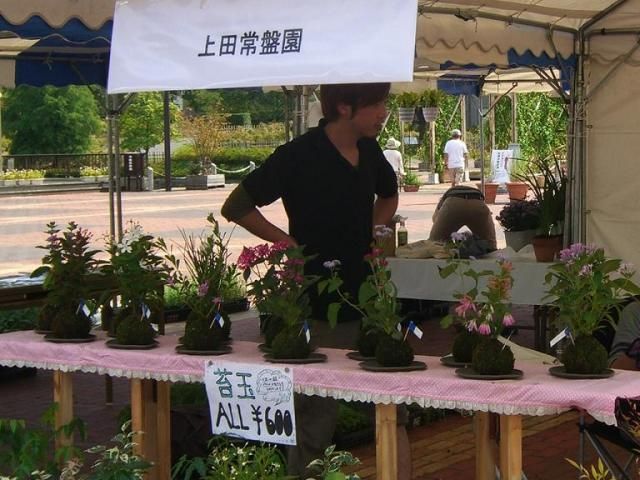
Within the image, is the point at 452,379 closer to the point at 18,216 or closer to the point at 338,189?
the point at 338,189

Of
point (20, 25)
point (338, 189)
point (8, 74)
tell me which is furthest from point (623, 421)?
point (8, 74)

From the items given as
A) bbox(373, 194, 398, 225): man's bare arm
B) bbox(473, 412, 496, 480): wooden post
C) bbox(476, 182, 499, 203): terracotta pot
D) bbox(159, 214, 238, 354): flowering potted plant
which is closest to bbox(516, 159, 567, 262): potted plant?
bbox(373, 194, 398, 225): man's bare arm

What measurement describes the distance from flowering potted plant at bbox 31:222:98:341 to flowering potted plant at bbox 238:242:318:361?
31.6 inches

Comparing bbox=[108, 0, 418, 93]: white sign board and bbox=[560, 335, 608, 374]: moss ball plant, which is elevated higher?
bbox=[108, 0, 418, 93]: white sign board

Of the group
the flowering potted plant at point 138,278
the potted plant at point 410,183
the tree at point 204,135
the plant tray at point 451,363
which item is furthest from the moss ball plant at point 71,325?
the tree at point 204,135

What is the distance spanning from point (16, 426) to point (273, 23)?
61.8 inches

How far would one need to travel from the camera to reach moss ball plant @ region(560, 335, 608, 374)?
3439 millimetres

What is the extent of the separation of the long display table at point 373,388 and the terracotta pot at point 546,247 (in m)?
3.48

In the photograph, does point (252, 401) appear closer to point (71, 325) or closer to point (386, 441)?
point (386, 441)

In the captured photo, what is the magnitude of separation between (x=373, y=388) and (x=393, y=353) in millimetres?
143

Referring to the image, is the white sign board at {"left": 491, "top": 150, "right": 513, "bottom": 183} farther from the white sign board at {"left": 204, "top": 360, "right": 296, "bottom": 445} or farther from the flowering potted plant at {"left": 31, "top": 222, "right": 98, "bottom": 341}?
the white sign board at {"left": 204, "top": 360, "right": 296, "bottom": 445}

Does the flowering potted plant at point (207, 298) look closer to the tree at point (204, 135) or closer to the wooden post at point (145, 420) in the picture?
the wooden post at point (145, 420)

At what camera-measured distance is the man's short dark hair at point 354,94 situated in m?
4.07

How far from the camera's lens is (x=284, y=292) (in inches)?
150
